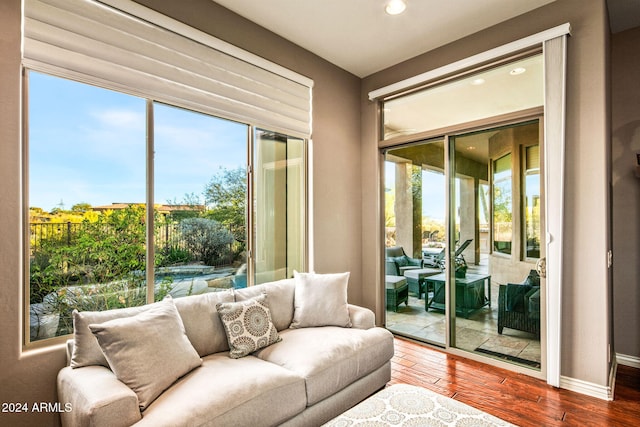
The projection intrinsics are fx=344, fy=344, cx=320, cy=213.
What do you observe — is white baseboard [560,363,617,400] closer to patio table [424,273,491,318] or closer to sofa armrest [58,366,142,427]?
patio table [424,273,491,318]

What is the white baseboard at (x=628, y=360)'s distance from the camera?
123 inches

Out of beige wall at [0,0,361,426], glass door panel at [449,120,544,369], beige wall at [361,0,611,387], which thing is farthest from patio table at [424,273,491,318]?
beige wall at [0,0,361,426]

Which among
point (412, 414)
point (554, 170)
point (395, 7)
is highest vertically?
point (395, 7)

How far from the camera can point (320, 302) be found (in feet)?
9.32

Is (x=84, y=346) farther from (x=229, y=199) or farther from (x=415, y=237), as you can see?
(x=415, y=237)

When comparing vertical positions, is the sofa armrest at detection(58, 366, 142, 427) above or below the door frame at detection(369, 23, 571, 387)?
below

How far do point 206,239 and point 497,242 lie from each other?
2608 mm

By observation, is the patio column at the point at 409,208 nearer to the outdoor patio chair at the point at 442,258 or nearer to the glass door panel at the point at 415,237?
the glass door panel at the point at 415,237

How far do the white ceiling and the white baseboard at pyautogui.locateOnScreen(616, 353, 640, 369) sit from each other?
120 inches

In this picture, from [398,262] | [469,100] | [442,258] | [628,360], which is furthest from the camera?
[398,262]

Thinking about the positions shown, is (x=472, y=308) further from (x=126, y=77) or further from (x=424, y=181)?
(x=126, y=77)

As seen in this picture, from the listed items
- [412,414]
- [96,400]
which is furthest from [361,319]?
[96,400]

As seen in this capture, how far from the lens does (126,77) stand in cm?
233

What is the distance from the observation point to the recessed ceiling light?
2.78 meters
